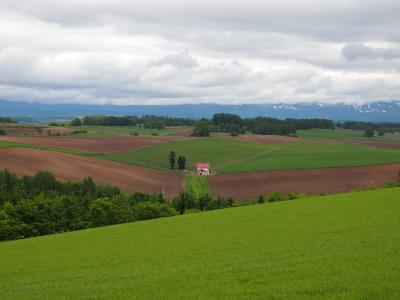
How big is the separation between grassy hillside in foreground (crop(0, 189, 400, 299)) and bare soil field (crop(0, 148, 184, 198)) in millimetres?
39245

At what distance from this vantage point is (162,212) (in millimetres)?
63406

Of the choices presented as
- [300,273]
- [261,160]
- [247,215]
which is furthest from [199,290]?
[261,160]

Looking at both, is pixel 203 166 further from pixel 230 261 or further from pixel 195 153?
pixel 230 261

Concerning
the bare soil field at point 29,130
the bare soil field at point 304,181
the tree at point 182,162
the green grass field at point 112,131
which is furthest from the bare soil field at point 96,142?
the bare soil field at point 304,181

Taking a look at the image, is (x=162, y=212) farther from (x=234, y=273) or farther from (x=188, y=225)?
(x=234, y=273)

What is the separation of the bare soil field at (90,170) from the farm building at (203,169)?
560 centimetres

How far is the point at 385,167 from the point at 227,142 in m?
50.5

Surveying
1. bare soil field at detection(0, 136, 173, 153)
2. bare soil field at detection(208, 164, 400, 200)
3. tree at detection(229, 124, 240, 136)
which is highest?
tree at detection(229, 124, 240, 136)

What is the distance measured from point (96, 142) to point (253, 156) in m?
33.2

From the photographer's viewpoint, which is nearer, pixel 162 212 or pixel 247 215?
pixel 247 215

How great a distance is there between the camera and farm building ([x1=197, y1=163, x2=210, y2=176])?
94.1 metres

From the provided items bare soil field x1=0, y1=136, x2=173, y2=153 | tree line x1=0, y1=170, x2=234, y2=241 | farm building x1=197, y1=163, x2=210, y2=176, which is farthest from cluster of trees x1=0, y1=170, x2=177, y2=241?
bare soil field x1=0, y1=136, x2=173, y2=153

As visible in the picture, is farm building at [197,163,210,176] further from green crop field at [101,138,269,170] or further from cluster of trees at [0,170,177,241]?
cluster of trees at [0,170,177,241]

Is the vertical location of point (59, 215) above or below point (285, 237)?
below
